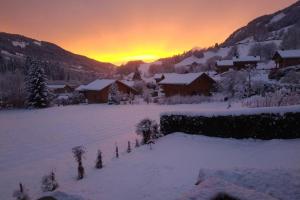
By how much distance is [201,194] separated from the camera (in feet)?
17.9

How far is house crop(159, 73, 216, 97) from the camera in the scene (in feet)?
159

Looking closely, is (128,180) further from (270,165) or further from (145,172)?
(270,165)

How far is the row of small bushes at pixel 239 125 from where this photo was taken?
1386cm

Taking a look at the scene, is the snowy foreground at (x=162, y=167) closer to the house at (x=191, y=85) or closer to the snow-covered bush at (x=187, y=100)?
the snow-covered bush at (x=187, y=100)

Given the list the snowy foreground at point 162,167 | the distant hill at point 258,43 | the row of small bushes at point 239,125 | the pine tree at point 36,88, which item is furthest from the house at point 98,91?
the distant hill at point 258,43

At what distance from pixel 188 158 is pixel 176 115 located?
5156 mm

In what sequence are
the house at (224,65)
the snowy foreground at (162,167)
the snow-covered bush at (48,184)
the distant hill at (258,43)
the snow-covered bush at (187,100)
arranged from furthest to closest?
the distant hill at (258,43)
the house at (224,65)
the snow-covered bush at (187,100)
the snow-covered bush at (48,184)
the snowy foreground at (162,167)

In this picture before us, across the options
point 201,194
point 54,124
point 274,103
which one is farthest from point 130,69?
point 201,194

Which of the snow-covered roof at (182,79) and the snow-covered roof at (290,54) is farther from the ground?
the snow-covered roof at (290,54)

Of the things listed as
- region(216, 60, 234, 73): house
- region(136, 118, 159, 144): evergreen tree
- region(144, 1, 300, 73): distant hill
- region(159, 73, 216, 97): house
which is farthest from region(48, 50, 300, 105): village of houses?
region(144, 1, 300, 73): distant hill

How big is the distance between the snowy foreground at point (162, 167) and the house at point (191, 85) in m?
29.1

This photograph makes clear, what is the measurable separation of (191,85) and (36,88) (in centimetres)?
2967

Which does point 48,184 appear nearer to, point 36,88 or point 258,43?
point 36,88

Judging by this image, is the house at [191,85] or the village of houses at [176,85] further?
the village of houses at [176,85]
